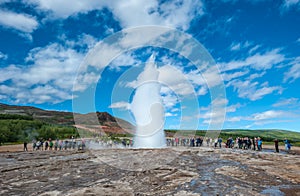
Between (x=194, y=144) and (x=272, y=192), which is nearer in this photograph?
(x=272, y=192)

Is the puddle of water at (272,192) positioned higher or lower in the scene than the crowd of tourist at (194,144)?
lower

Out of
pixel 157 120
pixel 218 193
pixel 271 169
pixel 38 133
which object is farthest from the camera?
pixel 38 133

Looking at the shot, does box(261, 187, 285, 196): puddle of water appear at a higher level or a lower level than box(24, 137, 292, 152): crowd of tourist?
lower

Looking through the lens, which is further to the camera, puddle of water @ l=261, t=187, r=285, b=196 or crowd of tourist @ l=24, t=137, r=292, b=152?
crowd of tourist @ l=24, t=137, r=292, b=152

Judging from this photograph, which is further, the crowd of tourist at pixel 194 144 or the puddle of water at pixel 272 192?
the crowd of tourist at pixel 194 144

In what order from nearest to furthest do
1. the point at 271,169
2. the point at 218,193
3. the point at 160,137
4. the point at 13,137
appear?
the point at 218,193
the point at 271,169
the point at 160,137
the point at 13,137

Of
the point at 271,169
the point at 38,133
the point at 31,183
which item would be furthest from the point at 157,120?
the point at 38,133

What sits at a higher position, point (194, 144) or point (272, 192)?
point (194, 144)

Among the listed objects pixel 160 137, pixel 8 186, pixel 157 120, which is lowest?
pixel 8 186

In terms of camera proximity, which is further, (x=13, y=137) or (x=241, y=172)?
(x=13, y=137)

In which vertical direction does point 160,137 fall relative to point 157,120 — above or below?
below

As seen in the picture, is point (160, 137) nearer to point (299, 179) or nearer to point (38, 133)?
point (299, 179)

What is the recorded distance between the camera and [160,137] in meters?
39.2

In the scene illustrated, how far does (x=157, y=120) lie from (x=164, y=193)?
34.2m
